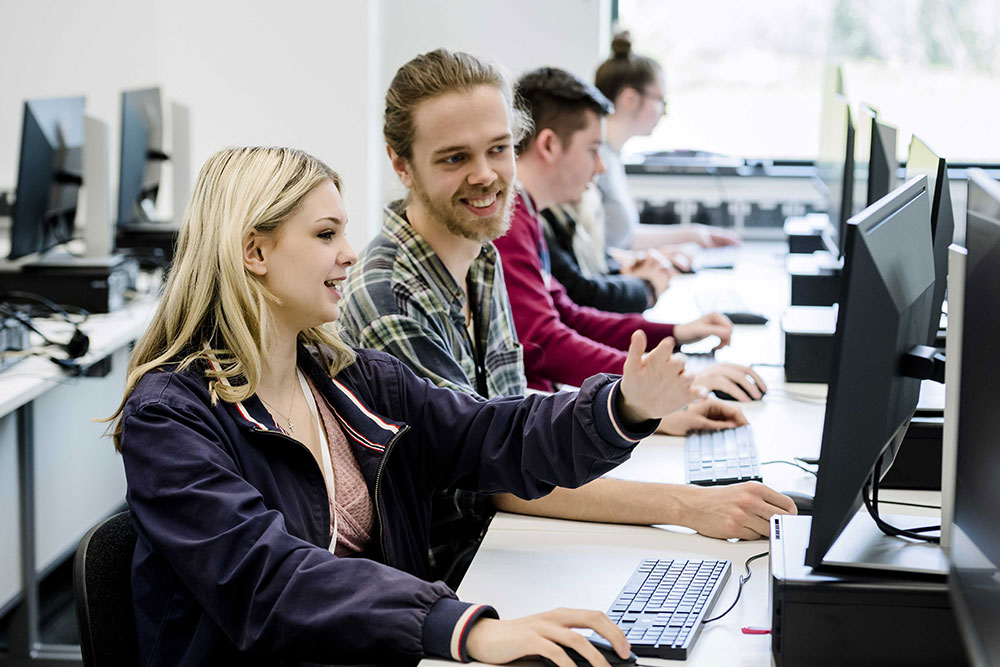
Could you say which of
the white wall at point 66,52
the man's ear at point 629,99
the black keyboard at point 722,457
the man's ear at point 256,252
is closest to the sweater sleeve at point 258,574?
the man's ear at point 256,252

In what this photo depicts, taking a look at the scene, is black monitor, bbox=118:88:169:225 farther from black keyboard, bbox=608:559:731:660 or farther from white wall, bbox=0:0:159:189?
black keyboard, bbox=608:559:731:660

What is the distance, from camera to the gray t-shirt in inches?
146

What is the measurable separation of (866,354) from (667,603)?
1.22ft

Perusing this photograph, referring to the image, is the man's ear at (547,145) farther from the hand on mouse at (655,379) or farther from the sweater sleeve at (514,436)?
the hand on mouse at (655,379)

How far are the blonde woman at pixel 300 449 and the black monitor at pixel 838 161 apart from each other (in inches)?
48.6

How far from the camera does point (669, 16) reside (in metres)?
4.74

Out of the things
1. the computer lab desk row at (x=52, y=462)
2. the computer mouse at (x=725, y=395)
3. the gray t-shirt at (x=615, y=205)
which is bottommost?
the computer lab desk row at (x=52, y=462)

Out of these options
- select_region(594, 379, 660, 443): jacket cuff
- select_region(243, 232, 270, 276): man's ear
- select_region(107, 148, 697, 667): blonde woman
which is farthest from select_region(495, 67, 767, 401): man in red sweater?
select_region(243, 232, 270, 276): man's ear

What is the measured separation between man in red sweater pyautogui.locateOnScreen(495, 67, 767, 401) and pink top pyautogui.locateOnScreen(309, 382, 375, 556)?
0.88 metres

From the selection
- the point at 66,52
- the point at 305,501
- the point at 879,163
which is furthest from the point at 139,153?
the point at 305,501

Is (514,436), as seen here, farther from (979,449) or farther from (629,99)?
(629,99)

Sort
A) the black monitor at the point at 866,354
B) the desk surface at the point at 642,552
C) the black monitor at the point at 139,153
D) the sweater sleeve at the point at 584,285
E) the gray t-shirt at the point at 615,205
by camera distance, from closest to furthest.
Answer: the black monitor at the point at 866,354
the desk surface at the point at 642,552
the sweater sleeve at the point at 584,285
the black monitor at the point at 139,153
the gray t-shirt at the point at 615,205

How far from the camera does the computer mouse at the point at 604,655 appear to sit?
1055 mm

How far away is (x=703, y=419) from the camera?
6.31ft
